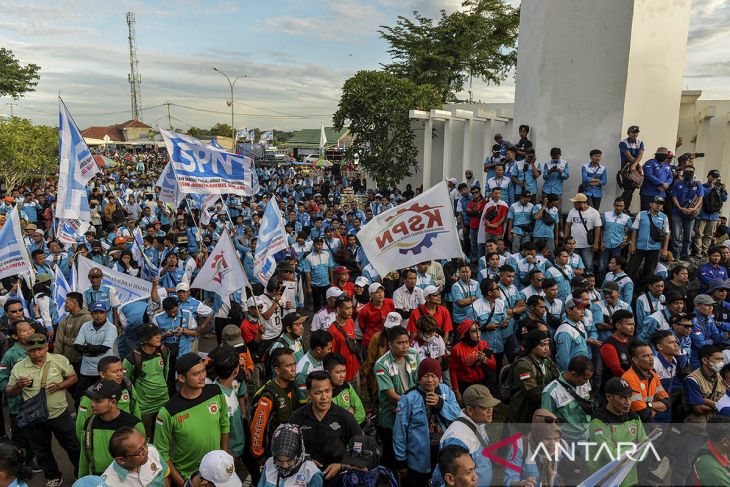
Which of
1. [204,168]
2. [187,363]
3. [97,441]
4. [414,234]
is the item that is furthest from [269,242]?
[97,441]

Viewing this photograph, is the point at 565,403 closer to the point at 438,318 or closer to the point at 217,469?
the point at 438,318

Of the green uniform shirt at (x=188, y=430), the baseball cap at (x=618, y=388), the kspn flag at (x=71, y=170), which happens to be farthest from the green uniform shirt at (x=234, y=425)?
the kspn flag at (x=71, y=170)

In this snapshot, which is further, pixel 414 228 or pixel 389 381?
pixel 414 228

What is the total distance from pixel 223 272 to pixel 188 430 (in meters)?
2.96

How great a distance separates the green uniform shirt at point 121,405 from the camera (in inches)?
164

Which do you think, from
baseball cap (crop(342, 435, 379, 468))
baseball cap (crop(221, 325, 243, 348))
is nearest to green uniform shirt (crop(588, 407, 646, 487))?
baseball cap (crop(342, 435, 379, 468))

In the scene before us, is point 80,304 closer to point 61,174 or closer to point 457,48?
point 61,174

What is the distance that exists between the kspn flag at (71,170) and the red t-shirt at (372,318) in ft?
16.7

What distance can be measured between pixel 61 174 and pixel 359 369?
5798 mm

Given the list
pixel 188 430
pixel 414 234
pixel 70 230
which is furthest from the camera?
pixel 70 230

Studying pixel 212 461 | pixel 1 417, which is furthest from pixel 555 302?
pixel 1 417

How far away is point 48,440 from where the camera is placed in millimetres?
5160

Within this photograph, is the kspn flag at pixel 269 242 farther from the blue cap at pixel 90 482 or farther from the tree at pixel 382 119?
the tree at pixel 382 119

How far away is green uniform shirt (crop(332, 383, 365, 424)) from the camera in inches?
169
